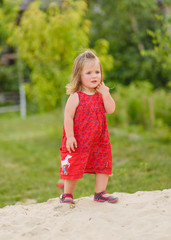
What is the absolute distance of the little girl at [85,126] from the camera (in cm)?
324

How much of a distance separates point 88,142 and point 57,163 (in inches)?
131

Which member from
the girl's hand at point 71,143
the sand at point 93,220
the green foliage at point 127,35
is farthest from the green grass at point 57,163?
the green foliage at point 127,35

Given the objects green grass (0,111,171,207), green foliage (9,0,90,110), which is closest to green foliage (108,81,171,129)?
green grass (0,111,171,207)

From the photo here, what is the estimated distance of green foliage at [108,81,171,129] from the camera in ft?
27.4

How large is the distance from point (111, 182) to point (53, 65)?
4630 millimetres

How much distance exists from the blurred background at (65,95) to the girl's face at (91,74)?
28cm

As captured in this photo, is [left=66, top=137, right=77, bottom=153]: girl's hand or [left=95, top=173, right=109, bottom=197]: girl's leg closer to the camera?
[left=66, top=137, right=77, bottom=153]: girl's hand

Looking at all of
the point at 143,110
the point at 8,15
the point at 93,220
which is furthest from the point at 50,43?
the point at 93,220

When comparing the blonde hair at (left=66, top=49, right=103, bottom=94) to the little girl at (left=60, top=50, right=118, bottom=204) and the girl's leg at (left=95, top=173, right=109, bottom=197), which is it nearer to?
the little girl at (left=60, top=50, right=118, bottom=204)

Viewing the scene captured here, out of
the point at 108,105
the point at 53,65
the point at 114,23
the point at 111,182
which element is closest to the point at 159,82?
the point at 114,23

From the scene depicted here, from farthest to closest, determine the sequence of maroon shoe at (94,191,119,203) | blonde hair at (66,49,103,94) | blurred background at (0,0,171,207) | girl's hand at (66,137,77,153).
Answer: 1. blurred background at (0,0,171,207)
2. maroon shoe at (94,191,119,203)
3. blonde hair at (66,49,103,94)
4. girl's hand at (66,137,77,153)

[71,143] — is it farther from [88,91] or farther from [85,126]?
[88,91]

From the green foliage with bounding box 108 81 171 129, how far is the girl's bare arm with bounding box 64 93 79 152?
4.98 m

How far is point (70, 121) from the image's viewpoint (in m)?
3.23
